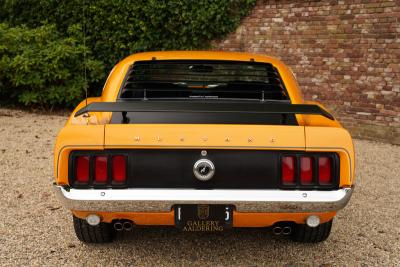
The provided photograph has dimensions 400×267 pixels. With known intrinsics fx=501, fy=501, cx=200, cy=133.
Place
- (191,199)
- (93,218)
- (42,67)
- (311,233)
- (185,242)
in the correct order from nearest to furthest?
(191,199) < (93,218) < (311,233) < (185,242) < (42,67)

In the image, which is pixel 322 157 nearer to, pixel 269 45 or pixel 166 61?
pixel 166 61

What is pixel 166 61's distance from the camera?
4070mm

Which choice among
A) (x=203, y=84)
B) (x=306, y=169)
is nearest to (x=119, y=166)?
(x=306, y=169)

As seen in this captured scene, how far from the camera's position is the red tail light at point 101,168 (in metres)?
2.98

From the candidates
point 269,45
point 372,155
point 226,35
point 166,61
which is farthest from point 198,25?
point 166,61

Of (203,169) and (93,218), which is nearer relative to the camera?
(203,169)

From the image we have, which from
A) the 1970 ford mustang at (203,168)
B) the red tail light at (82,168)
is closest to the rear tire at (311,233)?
the 1970 ford mustang at (203,168)

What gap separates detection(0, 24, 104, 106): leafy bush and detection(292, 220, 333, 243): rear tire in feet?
26.4

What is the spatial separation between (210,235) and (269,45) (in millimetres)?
6611

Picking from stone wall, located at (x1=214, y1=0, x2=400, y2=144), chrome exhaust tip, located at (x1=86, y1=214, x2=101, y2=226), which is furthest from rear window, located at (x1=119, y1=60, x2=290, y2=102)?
stone wall, located at (x1=214, y1=0, x2=400, y2=144)

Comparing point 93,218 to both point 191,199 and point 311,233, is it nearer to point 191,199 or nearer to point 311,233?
point 191,199

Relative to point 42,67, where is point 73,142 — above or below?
above

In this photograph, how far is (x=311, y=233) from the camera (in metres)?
3.79

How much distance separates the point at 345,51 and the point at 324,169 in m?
6.52
